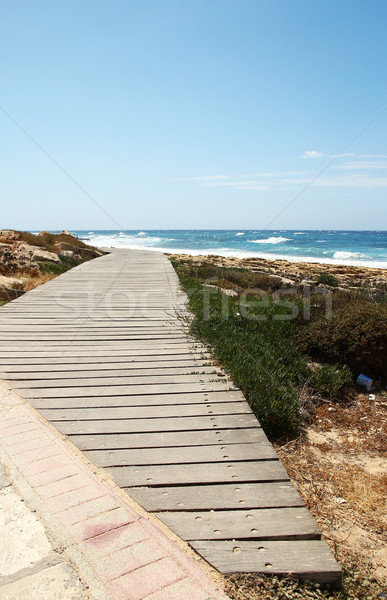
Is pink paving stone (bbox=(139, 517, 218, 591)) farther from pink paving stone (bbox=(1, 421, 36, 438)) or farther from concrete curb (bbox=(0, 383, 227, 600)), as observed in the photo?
pink paving stone (bbox=(1, 421, 36, 438))

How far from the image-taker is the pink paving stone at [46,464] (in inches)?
99.3

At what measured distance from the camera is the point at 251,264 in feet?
67.3

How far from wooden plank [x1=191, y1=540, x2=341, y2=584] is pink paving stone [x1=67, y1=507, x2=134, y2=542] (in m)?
0.39

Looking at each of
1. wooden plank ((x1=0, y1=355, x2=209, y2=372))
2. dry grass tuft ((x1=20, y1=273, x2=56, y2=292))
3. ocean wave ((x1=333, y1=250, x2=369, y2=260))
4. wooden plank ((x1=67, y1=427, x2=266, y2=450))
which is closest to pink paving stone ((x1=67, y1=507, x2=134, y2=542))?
wooden plank ((x1=67, y1=427, x2=266, y2=450))

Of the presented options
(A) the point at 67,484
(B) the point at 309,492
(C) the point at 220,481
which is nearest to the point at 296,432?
(B) the point at 309,492

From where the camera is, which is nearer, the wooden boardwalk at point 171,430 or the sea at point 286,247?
the wooden boardwalk at point 171,430

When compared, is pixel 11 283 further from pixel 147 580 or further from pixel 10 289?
pixel 147 580

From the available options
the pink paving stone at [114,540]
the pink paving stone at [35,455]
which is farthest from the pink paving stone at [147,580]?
the pink paving stone at [35,455]

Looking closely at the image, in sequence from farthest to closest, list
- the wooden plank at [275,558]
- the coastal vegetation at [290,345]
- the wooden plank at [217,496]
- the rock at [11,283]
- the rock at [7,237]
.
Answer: the rock at [7,237] < the rock at [11,283] < the coastal vegetation at [290,345] < the wooden plank at [217,496] < the wooden plank at [275,558]

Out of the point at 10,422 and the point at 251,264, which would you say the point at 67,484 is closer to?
the point at 10,422

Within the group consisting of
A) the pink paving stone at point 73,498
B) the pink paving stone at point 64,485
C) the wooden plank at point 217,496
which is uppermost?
the pink paving stone at point 64,485

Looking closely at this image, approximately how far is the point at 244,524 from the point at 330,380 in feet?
10.8

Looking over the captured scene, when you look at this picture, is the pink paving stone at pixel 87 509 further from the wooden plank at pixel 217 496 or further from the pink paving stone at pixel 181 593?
the pink paving stone at pixel 181 593

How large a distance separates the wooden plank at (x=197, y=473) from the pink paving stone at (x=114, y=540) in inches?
15.4
